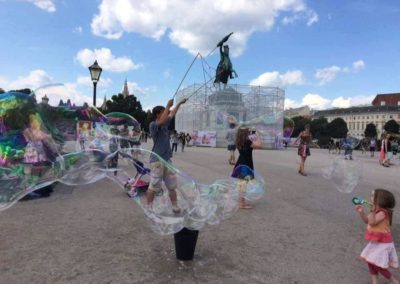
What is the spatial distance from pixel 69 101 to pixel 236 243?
6277mm

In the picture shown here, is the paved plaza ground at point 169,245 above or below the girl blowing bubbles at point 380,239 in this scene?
below

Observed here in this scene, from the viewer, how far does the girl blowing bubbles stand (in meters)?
3.83

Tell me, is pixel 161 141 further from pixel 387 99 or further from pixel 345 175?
pixel 387 99

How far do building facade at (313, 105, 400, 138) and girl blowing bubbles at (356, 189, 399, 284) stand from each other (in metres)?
132

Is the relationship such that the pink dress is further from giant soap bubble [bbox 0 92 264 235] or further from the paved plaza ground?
giant soap bubble [bbox 0 92 264 235]

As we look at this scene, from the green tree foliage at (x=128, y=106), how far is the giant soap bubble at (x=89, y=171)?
195ft

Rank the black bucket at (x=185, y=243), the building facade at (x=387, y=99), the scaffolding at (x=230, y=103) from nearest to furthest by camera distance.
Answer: the black bucket at (x=185, y=243) < the scaffolding at (x=230, y=103) < the building facade at (x=387, y=99)

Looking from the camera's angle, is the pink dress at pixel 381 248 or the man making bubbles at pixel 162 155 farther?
the man making bubbles at pixel 162 155

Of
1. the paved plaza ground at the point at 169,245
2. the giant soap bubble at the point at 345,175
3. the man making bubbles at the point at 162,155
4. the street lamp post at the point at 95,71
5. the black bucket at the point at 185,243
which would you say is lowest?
the paved plaza ground at the point at 169,245

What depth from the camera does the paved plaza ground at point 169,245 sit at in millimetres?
4051

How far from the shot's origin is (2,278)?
12.7 ft

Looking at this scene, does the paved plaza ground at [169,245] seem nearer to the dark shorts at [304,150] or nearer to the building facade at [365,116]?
the dark shorts at [304,150]

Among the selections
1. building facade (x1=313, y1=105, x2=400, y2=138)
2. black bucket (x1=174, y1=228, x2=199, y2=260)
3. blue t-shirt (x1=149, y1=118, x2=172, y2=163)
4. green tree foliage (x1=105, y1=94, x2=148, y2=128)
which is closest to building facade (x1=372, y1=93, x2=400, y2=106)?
building facade (x1=313, y1=105, x2=400, y2=138)

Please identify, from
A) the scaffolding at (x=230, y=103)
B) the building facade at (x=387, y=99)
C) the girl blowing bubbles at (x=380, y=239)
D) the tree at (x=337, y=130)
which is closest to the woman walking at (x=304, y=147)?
the girl blowing bubbles at (x=380, y=239)
